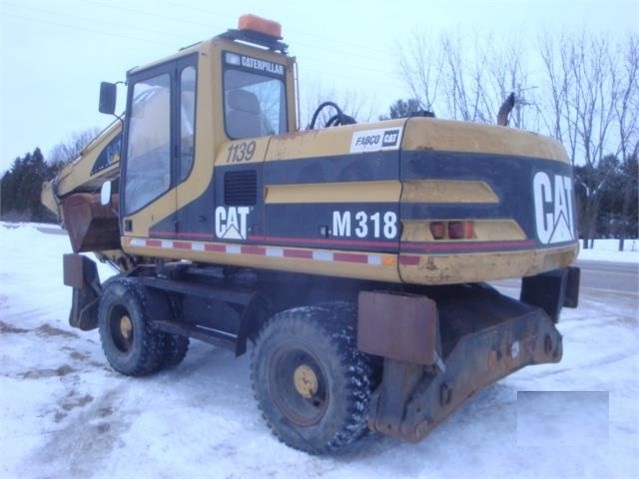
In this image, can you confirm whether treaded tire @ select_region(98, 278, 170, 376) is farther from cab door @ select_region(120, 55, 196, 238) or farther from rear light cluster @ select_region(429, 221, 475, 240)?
rear light cluster @ select_region(429, 221, 475, 240)

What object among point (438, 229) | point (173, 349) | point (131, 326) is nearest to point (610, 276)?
point (173, 349)

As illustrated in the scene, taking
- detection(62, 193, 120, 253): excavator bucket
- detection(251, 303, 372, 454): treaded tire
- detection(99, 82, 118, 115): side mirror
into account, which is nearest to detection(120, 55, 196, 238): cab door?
detection(99, 82, 118, 115): side mirror

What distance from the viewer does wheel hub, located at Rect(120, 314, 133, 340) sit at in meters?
6.34

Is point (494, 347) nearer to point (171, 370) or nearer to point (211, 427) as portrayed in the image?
point (211, 427)

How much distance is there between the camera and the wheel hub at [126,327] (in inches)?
249

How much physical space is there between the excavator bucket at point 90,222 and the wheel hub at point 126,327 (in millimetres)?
1142

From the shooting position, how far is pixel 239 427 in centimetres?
478

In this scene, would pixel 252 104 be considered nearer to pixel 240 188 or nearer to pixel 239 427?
pixel 240 188

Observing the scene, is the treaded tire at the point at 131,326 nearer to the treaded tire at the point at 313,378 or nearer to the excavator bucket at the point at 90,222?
the excavator bucket at the point at 90,222

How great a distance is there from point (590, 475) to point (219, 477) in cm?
227

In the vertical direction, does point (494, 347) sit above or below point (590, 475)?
above

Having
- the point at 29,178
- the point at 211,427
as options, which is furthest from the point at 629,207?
the point at 29,178

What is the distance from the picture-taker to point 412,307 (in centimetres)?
375

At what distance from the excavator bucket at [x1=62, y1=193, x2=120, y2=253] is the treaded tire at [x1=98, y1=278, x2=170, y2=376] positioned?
0.81m
